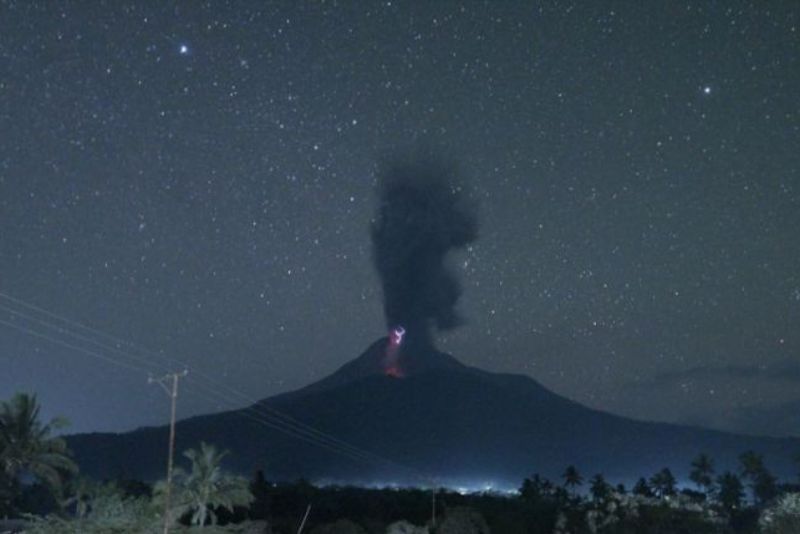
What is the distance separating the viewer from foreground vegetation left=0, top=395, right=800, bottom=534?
51969 millimetres

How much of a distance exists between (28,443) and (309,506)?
1871 cm

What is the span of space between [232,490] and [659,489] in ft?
265

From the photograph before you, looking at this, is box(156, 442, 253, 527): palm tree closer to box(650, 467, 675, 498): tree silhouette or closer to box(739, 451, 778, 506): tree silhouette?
box(739, 451, 778, 506): tree silhouette

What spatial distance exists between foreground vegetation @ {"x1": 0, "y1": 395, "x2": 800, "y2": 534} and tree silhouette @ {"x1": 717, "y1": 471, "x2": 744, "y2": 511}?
6.1 inches

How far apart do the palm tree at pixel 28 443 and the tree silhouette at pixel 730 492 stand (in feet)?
255

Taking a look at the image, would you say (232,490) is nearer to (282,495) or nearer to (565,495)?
(282,495)

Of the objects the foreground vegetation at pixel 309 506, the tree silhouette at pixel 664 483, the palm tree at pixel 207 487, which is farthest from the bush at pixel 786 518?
the tree silhouette at pixel 664 483

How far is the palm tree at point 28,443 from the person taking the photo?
56406mm

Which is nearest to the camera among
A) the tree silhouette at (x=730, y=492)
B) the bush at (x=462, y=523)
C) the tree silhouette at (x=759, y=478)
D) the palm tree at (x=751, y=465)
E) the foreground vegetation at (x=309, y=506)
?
the foreground vegetation at (x=309, y=506)

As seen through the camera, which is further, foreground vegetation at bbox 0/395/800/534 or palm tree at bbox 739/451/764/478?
palm tree at bbox 739/451/764/478

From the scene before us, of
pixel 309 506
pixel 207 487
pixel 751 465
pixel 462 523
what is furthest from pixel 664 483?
pixel 207 487

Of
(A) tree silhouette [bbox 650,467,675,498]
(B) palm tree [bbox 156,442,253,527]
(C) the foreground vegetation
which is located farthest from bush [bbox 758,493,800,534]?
(A) tree silhouette [bbox 650,467,675,498]

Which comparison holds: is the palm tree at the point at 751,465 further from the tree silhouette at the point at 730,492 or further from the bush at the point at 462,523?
the bush at the point at 462,523

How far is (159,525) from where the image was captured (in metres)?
40.2
